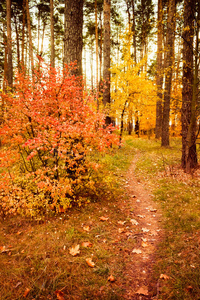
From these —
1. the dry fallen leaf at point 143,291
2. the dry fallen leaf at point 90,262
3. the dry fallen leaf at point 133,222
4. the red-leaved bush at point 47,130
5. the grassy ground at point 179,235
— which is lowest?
the dry fallen leaf at point 143,291

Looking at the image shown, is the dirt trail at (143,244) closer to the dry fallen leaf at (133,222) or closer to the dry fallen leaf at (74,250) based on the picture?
the dry fallen leaf at (133,222)

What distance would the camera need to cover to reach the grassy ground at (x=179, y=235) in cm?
→ 238

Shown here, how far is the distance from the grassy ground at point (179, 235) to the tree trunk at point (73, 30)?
15.6ft

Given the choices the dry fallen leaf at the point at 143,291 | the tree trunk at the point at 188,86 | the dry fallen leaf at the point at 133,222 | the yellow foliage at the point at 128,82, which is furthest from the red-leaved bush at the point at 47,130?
the yellow foliage at the point at 128,82

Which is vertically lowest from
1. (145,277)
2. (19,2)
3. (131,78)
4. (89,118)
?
(145,277)

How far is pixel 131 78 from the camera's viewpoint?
456 inches

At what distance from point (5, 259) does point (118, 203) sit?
2986mm

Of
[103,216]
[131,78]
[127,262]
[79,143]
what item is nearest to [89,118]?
[79,143]

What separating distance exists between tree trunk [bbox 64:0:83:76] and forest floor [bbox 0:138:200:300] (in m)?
4.34

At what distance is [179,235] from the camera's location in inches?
136

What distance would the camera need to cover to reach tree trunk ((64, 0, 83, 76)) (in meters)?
5.11

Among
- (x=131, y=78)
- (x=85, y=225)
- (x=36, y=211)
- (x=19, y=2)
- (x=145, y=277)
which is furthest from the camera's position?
(x=19, y=2)

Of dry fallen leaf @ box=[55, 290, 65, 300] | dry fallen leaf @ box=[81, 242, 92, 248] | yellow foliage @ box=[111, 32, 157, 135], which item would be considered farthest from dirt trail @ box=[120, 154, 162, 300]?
yellow foliage @ box=[111, 32, 157, 135]

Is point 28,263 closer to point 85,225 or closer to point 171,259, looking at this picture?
point 85,225
